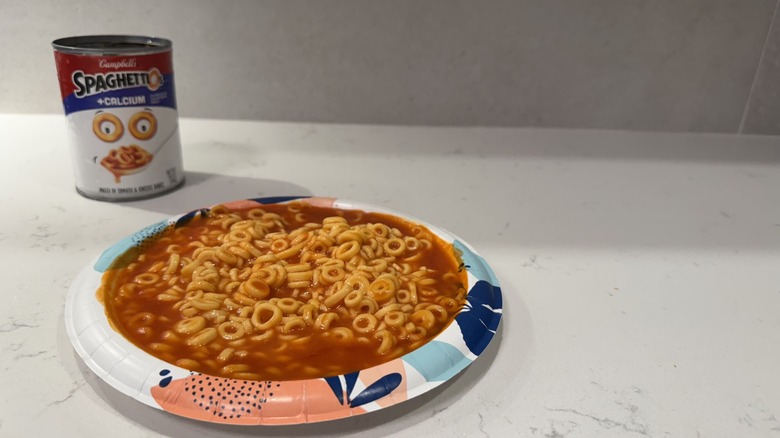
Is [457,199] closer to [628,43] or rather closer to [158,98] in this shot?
[158,98]

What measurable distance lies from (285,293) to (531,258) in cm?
45

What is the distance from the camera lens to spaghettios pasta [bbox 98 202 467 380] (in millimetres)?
777

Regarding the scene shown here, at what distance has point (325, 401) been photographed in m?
0.68

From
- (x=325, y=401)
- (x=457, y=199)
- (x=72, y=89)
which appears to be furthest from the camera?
(x=457, y=199)

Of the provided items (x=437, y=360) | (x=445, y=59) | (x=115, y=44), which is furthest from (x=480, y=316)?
(x=445, y=59)

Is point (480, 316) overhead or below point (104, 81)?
below

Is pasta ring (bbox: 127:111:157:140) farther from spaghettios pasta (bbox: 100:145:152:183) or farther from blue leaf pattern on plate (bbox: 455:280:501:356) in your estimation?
blue leaf pattern on plate (bbox: 455:280:501:356)

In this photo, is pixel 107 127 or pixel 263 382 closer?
pixel 263 382

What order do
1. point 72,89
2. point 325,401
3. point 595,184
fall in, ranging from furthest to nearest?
point 595,184 → point 72,89 → point 325,401

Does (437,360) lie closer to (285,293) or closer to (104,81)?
(285,293)

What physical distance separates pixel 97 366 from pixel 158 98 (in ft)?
2.00

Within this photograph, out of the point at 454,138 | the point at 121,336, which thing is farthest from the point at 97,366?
the point at 454,138

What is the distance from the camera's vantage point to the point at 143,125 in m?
1.17

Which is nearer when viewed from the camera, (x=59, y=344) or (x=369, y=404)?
(x=369, y=404)
